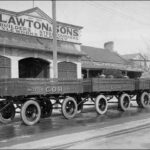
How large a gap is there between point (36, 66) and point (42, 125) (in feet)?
44.6

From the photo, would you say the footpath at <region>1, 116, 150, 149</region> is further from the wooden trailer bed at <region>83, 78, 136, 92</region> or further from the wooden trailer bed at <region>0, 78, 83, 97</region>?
the wooden trailer bed at <region>83, 78, 136, 92</region>

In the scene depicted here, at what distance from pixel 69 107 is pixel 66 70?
1229 centimetres

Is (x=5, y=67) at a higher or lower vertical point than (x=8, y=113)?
higher

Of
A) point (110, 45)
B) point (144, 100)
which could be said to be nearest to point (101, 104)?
point (144, 100)

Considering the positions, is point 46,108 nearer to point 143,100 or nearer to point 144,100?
point 143,100

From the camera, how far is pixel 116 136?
26.3 feet

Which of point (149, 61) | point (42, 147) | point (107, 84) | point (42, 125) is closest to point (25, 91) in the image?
point (42, 125)

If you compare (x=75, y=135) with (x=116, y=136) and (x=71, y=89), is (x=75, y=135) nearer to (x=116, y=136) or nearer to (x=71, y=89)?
(x=116, y=136)

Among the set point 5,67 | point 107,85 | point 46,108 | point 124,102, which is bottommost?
point 46,108

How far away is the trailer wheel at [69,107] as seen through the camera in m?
11.9

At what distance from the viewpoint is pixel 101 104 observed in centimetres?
1389

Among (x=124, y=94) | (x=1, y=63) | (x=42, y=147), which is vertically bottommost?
(x=42, y=147)

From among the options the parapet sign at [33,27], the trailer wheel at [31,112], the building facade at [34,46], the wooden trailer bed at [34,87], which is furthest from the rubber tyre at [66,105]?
the parapet sign at [33,27]

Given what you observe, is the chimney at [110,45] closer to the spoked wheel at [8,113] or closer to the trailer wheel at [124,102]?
the trailer wheel at [124,102]
